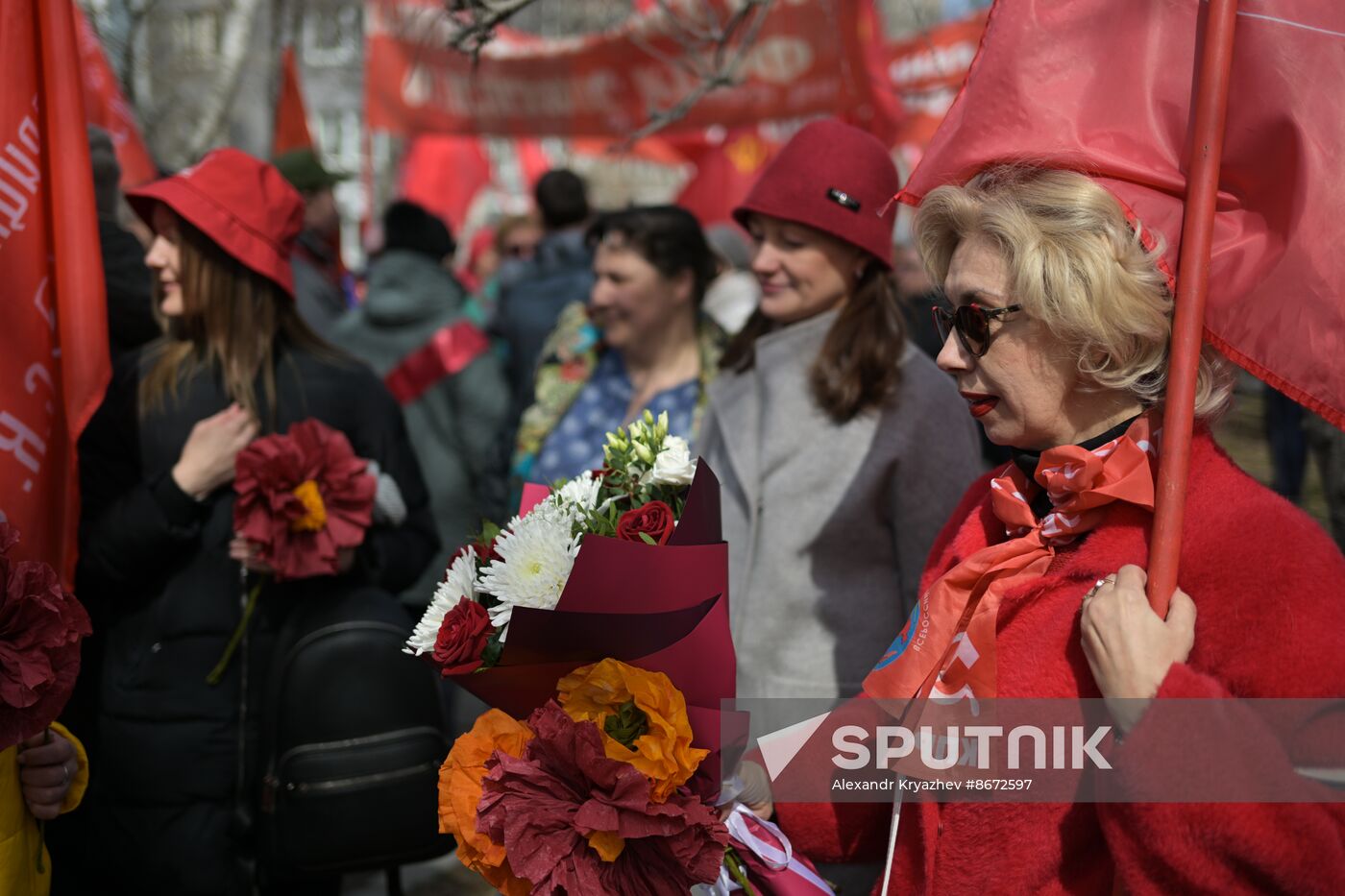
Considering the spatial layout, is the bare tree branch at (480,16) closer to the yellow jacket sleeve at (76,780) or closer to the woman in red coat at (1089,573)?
the woman in red coat at (1089,573)

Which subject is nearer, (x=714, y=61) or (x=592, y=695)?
(x=592, y=695)

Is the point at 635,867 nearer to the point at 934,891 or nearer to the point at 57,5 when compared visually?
the point at 934,891

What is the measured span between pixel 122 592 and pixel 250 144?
8.67 m

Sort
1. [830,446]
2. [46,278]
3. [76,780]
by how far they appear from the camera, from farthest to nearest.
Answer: [830,446]
[46,278]
[76,780]

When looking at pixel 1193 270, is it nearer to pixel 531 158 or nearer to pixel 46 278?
pixel 46 278

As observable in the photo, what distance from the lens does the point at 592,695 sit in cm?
178

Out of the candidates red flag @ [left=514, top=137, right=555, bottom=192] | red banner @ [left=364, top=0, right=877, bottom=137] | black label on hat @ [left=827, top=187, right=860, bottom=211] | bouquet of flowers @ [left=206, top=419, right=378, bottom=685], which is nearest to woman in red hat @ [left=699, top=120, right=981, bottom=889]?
black label on hat @ [left=827, top=187, right=860, bottom=211]

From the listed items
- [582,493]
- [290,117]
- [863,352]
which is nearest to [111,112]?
[290,117]

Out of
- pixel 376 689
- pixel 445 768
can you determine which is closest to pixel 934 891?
pixel 445 768

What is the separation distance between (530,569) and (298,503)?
1.26m

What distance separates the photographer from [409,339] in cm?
559

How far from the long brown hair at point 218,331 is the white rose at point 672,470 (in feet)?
5.04

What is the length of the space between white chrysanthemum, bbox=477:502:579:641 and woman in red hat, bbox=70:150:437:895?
1.34 meters

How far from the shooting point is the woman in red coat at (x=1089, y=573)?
1.55 m
